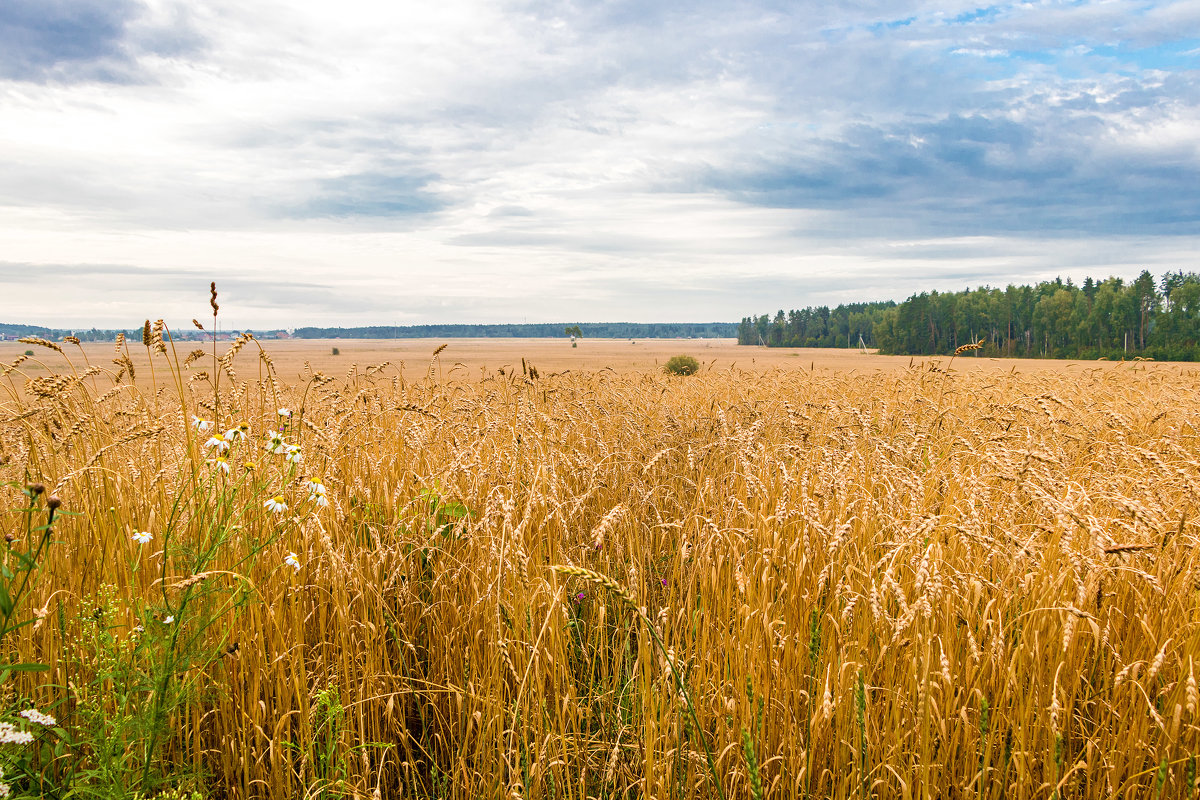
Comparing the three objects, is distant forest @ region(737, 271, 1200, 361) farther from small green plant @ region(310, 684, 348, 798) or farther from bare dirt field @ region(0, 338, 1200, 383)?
small green plant @ region(310, 684, 348, 798)

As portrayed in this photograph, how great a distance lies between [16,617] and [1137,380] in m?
17.0

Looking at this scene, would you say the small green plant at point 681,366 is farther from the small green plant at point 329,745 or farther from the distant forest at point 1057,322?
the distant forest at point 1057,322

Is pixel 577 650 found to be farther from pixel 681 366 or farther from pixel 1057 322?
pixel 1057 322

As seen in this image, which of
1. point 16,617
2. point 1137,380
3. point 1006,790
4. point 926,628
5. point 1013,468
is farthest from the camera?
point 1137,380

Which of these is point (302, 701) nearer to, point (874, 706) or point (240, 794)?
point (240, 794)

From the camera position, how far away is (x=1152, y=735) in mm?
2334

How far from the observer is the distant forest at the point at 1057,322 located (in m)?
80.0

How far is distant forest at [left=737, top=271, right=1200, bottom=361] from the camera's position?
262 ft

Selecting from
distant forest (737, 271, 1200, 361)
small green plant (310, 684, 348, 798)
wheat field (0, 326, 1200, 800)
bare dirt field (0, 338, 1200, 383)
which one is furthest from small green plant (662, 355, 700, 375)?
distant forest (737, 271, 1200, 361)

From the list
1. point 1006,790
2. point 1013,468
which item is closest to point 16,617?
point 1006,790

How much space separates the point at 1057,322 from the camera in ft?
287

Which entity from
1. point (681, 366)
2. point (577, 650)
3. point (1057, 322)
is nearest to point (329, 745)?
point (577, 650)

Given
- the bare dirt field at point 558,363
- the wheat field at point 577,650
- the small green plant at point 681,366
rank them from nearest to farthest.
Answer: the wheat field at point 577,650 → the bare dirt field at point 558,363 → the small green plant at point 681,366

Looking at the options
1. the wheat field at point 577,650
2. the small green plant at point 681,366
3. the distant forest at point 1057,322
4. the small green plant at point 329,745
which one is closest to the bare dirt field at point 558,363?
the small green plant at point 681,366
